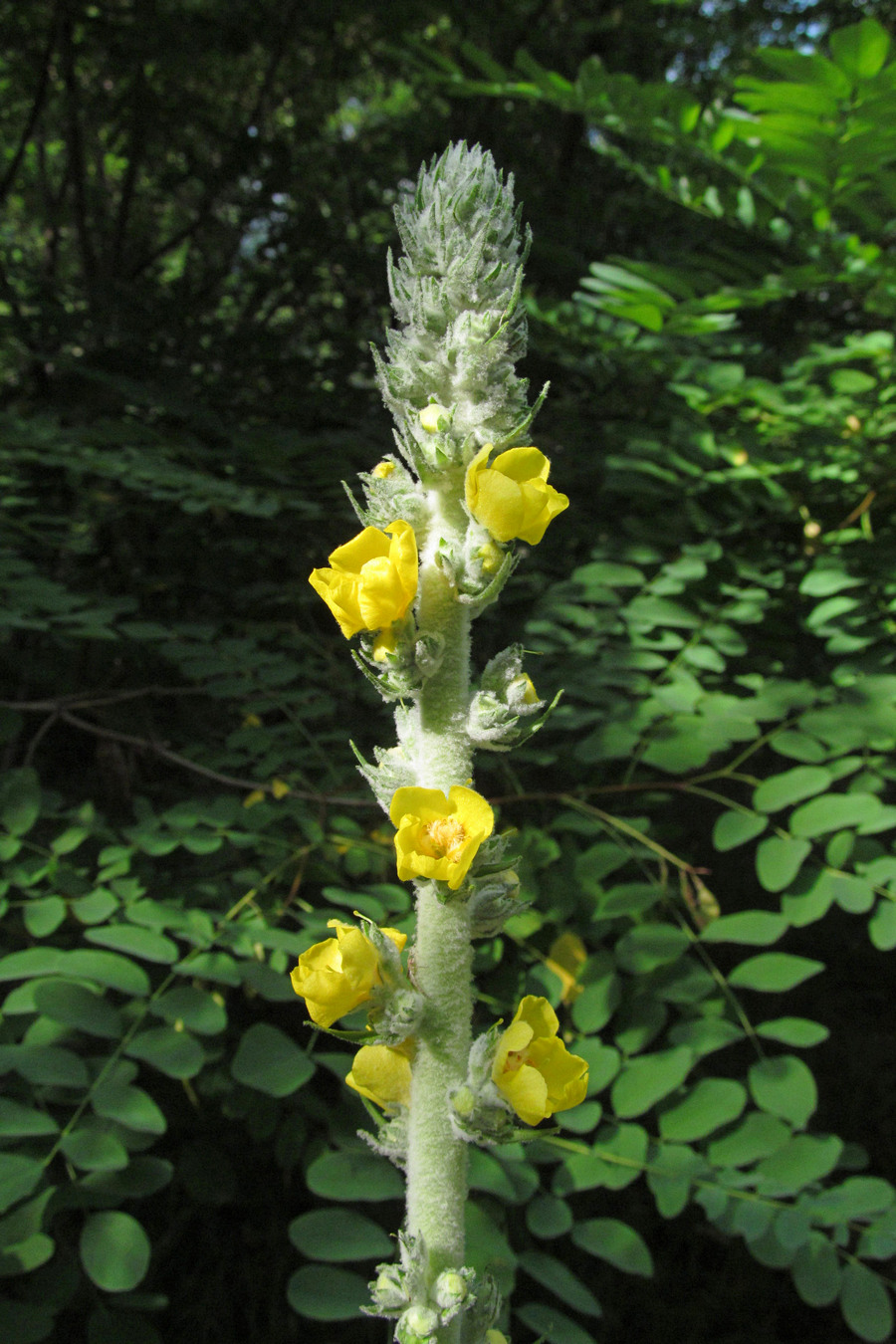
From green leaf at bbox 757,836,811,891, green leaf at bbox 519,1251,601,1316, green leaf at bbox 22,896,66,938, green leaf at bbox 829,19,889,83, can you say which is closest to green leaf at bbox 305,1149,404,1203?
green leaf at bbox 519,1251,601,1316

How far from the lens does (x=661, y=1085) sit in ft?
5.61

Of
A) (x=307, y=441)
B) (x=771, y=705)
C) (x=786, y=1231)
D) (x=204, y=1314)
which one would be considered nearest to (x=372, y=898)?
(x=786, y=1231)

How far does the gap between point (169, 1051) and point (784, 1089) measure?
124 centimetres

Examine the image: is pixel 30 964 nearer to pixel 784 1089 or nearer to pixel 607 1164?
pixel 607 1164

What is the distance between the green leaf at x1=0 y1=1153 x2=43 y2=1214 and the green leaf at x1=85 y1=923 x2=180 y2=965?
0.35 m

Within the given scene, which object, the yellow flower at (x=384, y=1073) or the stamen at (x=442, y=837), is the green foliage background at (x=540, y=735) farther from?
the stamen at (x=442, y=837)

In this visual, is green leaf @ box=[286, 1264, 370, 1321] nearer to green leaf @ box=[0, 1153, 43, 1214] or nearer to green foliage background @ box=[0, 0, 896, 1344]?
green foliage background @ box=[0, 0, 896, 1344]

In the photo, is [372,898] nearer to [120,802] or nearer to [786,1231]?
[786,1231]

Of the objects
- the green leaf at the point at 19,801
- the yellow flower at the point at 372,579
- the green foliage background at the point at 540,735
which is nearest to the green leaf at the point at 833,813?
the green foliage background at the point at 540,735

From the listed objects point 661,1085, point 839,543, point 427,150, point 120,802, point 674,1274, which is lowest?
point 674,1274

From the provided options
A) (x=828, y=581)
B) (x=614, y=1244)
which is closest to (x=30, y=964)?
(x=614, y=1244)

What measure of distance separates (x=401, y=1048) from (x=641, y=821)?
1.27 meters

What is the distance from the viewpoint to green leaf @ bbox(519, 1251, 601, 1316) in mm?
1469

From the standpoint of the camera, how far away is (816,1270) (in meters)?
1.62
